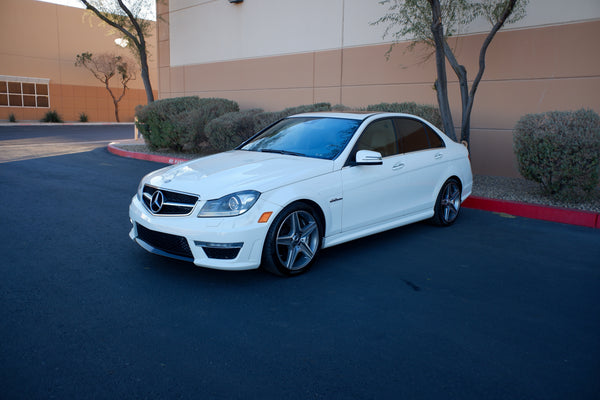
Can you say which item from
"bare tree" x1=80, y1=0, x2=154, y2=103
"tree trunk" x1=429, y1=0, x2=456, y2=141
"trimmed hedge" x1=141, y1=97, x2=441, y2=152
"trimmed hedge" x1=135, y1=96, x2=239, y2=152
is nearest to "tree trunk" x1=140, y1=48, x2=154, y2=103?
"bare tree" x1=80, y1=0, x2=154, y2=103

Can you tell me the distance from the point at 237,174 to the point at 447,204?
330 centimetres

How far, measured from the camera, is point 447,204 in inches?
261

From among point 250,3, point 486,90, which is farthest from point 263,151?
point 250,3

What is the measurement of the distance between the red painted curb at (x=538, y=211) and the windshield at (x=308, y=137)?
3490 mm

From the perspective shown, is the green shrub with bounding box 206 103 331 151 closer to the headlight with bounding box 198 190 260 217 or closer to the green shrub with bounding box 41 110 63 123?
the headlight with bounding box 198 190 260 217

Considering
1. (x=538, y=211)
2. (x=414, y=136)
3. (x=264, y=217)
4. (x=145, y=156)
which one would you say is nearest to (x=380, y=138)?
(x=414, y=136)

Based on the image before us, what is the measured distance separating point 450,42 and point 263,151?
732cm

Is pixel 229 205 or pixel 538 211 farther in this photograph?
pixel 538 211

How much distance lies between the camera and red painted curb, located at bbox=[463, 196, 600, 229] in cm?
700

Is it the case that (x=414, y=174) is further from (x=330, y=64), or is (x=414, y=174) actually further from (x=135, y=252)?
(x=330, y=64)

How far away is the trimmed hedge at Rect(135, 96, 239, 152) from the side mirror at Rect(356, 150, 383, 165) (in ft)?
30.1

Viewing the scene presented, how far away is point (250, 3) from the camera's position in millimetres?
15438

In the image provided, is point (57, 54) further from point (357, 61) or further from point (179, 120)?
point (357, 61)

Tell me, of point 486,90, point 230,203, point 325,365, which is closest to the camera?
point 325,365
